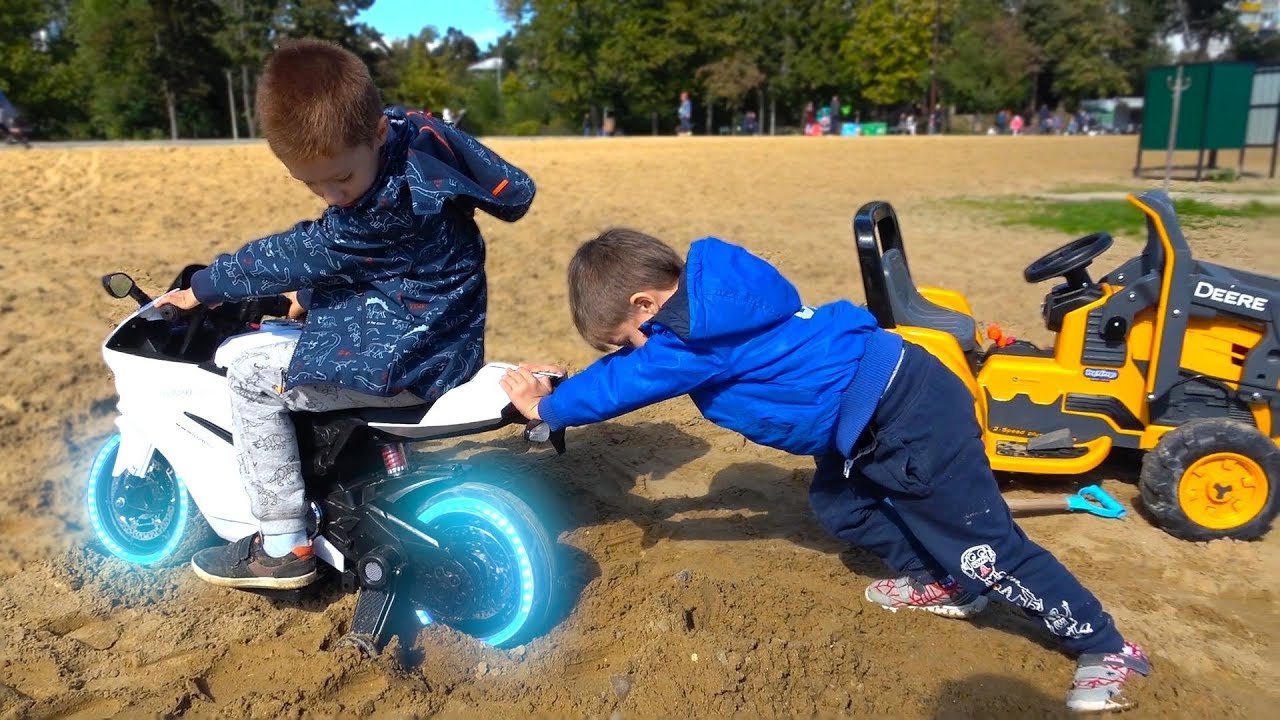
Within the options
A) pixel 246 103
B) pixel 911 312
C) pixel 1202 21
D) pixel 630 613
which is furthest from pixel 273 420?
pixel 1202 21

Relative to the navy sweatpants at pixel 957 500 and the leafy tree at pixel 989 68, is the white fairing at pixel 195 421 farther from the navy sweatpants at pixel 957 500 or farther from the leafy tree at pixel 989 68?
the leafy tree at pixel 989 68

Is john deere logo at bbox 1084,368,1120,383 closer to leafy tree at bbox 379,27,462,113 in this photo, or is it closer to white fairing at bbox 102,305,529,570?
white fairing at bbox 102,305,529,570

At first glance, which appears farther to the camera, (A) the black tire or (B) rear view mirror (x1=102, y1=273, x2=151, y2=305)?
(A) the black tire

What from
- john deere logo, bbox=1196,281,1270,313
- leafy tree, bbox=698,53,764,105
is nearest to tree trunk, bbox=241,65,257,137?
leafy tree, bbox=698,53,764,105

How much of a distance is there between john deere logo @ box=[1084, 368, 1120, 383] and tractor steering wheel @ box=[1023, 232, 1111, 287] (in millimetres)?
387

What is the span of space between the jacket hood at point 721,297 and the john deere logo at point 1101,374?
200 centimetres

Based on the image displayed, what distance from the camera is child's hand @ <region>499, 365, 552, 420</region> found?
2818mm

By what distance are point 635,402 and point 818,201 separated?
416 inches

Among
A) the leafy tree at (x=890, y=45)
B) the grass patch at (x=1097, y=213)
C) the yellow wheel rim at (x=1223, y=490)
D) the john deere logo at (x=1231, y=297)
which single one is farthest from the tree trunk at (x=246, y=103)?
the yellow wheel rim at (x=1223, y=490)

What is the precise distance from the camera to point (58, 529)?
4.02 metres

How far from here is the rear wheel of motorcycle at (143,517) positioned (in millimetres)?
3645

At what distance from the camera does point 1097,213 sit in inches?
451

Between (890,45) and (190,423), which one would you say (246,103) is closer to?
(890,45)

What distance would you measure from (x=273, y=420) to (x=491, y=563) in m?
0.83
